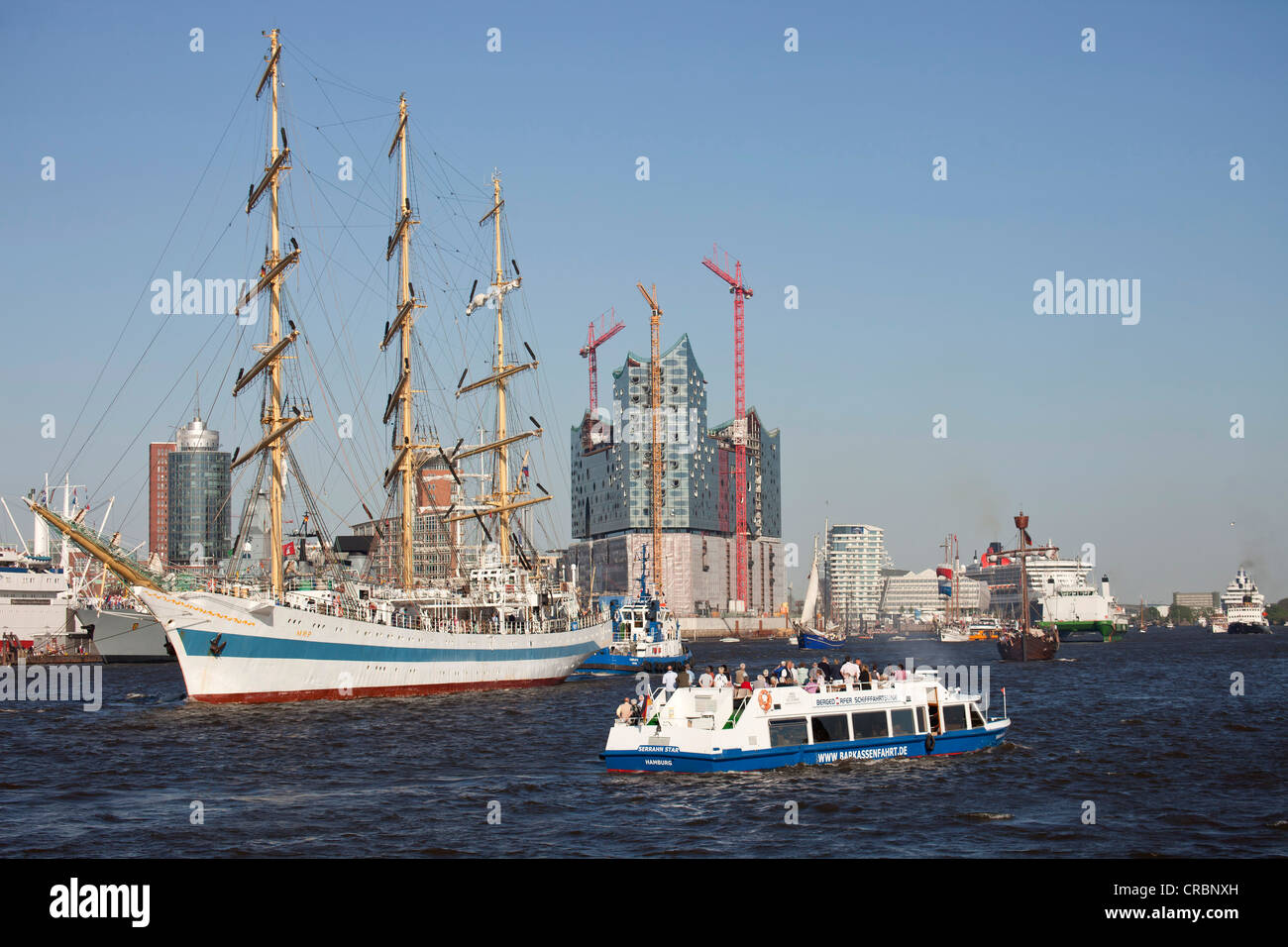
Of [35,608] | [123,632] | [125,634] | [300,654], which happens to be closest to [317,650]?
[300,654]

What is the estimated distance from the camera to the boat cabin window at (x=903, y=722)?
3603 cm

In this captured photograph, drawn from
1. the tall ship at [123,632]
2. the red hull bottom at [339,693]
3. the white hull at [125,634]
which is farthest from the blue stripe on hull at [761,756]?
the white hull at [125,634]

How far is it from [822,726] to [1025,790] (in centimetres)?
604

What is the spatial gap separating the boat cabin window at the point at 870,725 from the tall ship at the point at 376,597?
36.1 m

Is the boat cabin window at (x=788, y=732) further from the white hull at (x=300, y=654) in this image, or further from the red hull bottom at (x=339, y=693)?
A: the red hull bottom at (x=339, y=693)

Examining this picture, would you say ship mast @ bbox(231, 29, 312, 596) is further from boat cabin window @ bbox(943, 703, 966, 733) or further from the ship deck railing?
boat cabin window @ bbox(943, 703, 966, 733)

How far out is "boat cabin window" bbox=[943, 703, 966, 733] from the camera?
122ft

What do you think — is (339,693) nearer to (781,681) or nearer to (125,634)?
(781,681)

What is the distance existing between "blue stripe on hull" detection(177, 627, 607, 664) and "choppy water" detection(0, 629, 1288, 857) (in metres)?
5.41
